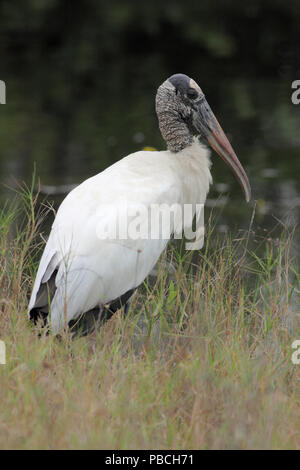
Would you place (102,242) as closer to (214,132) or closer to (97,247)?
(97,247)

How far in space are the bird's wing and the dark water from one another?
220 centimetres

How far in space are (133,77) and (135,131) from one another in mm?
4263

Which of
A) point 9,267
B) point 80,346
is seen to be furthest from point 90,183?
point 80,346

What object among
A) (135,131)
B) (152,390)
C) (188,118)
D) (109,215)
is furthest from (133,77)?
(152,390)

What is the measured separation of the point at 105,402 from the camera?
2674 mm

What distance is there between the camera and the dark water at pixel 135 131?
7.82 meters

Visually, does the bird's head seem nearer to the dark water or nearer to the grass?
the grass

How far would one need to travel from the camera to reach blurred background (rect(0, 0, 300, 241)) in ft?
30.8

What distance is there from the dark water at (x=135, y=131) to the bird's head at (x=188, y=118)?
1.75 metres

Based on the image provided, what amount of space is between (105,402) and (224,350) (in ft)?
2.09

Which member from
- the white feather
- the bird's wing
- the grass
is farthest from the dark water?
the grass
